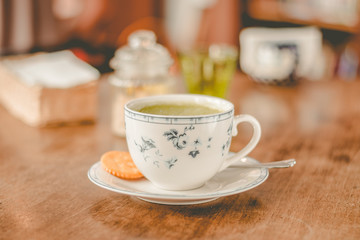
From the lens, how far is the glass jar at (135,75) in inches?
38.6

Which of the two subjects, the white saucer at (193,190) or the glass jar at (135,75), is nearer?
the white saucer at (193,190)

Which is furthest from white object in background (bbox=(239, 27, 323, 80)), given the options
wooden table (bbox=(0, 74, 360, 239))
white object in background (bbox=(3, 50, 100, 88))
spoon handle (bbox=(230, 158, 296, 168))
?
spoon handle (bbox=(230, 158, 296, 168))

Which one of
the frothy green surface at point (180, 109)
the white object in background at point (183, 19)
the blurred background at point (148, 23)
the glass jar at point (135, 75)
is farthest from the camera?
the white object in background at point (183, 19)

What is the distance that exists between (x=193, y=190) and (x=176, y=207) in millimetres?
42

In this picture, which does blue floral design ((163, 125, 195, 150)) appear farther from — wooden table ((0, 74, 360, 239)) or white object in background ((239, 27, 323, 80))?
white object in background ((239, 27, 323, 80))

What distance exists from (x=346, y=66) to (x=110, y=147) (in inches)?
94.4

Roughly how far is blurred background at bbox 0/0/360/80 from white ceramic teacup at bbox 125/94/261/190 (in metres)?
1.94

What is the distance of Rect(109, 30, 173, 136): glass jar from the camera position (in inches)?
38.6

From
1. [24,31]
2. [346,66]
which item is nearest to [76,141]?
[24,31]

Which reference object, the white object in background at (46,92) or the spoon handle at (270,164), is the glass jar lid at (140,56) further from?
the spoon handle at (270,164)

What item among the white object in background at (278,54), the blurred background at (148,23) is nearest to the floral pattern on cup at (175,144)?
the white object in background at (278,54)

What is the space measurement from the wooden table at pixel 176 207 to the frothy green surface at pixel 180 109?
0.42ft

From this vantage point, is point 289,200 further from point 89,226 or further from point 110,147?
point 110,147

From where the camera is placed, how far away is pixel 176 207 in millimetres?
602
